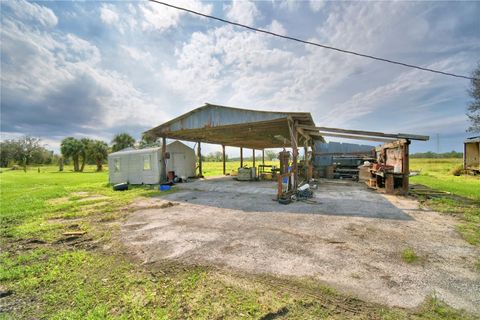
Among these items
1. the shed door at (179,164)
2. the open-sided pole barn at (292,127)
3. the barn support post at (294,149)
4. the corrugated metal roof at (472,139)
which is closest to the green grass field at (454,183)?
the open-sided pole barn at (292,127)

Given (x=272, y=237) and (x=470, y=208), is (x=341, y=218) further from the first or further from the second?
(x=470, y=208)

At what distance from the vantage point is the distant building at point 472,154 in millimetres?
14969

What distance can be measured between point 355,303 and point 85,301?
123 inches

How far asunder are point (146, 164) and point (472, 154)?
86.6 feet

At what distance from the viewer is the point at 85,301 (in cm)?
220

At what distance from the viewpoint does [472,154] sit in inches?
607

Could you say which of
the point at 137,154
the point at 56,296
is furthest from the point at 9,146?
the point at 56,296

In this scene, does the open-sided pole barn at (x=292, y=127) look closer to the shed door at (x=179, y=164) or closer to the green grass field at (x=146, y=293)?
the shed door at (x=179, y=164)

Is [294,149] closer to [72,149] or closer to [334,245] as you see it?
[334,245]

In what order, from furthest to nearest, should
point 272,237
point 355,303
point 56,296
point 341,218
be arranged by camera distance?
point 341,218
point 272,237
point 56,296
point 355,303

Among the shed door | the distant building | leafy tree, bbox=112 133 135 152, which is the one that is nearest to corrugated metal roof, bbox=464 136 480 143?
the distant building

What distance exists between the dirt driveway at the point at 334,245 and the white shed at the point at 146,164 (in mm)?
8066

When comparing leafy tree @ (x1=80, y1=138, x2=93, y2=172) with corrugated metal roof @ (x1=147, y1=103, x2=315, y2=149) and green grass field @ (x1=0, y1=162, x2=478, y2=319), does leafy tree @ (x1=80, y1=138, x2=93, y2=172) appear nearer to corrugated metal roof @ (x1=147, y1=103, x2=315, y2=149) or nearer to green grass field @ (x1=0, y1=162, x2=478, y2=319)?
corrugated metal roof @ (x1=147, y1=103, x2=315, y2=149)

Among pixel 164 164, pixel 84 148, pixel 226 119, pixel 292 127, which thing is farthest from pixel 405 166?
pixel 84 148
